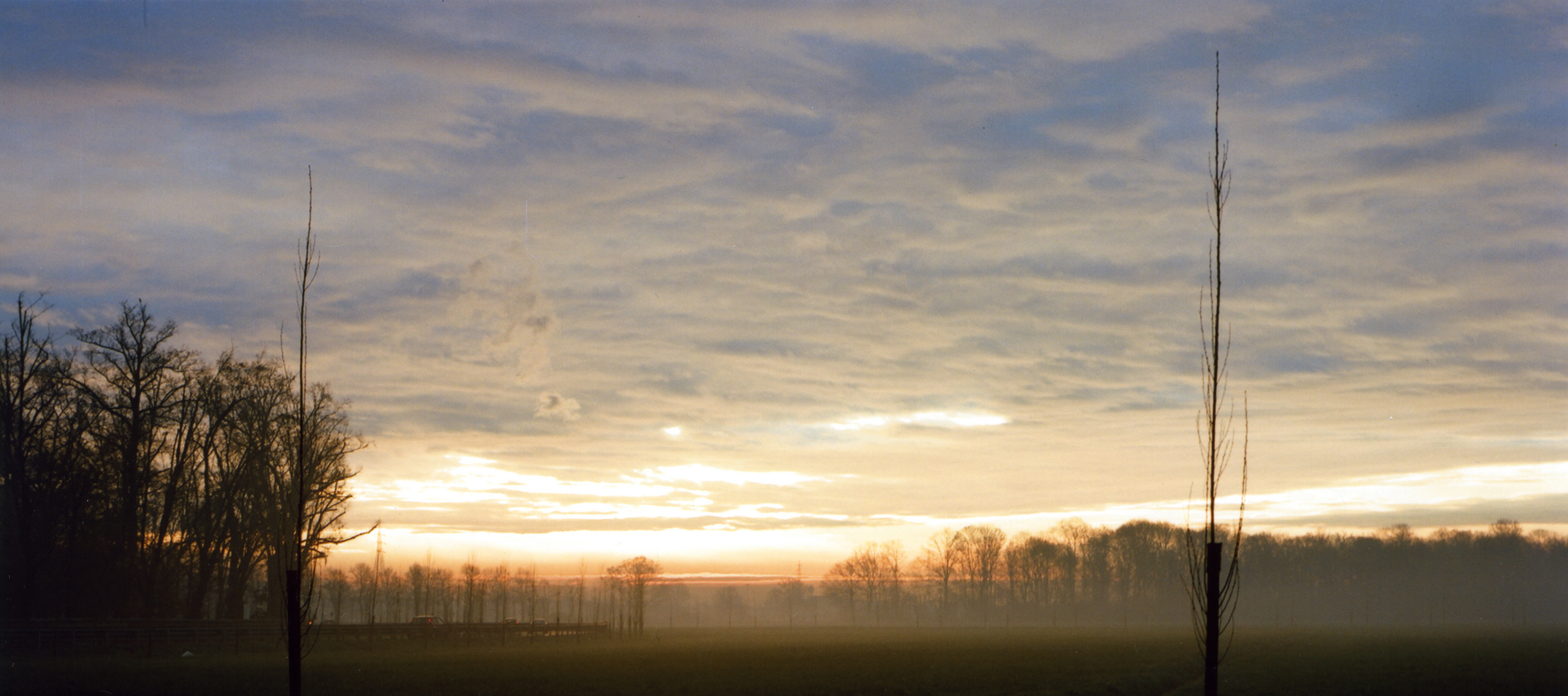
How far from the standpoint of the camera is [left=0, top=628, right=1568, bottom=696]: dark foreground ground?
33219 millimetres

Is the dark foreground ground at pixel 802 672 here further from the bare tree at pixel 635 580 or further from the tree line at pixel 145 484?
the bare tree at pixel 635 580

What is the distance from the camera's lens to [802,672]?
1713 inches

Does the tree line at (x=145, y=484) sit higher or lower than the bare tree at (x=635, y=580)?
higher

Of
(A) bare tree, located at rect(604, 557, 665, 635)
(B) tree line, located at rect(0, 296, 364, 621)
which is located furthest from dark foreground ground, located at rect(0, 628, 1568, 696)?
(A) bare tree, located at rect(604, 557, 665, 635)

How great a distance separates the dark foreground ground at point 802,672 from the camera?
3322 centimetres

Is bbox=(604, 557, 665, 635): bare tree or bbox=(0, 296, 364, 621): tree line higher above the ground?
bbox=(0, 296, 364, 621): tree line

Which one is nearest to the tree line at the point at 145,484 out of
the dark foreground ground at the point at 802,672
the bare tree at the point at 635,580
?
the dark foreground ground at the point at 802,672

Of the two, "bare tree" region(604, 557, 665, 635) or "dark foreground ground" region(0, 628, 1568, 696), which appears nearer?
"dark foreground ground" region(0, 628, 1568, 696)

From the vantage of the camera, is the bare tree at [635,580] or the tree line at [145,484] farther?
the bare tree at [635,580]

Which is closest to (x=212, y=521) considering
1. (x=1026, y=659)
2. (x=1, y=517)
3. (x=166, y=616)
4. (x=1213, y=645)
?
(x=166, y=616)

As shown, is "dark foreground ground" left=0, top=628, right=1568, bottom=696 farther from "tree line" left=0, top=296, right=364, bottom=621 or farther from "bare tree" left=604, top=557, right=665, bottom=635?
"bare tree" left=604, top=557, right=665, bottom=635

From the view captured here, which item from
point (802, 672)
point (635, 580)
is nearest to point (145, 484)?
point (802, 672)

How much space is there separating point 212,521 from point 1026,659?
47802 mm

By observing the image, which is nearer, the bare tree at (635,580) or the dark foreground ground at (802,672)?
the dark foreground ground at (802,672)
